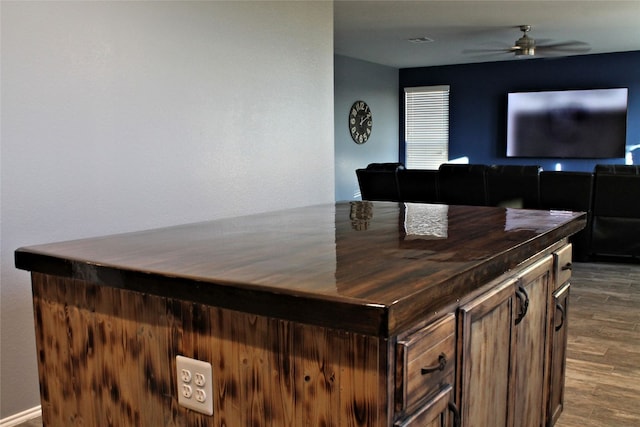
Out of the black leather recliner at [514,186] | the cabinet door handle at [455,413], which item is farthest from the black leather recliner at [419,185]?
the cabinet door handle at [455,413]

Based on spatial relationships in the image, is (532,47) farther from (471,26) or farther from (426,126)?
(426,126)

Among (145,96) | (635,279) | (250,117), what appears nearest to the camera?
(145,96)

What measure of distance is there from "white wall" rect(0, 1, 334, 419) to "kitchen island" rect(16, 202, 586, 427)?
1.15 meters

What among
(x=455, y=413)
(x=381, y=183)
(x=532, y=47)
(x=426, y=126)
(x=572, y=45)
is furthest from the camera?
(x=426, y=126)

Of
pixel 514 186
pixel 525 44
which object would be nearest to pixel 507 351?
pixel 514 186

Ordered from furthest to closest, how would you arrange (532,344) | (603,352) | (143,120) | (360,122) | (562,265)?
(360,122)
(603,352)
(143,120)
(562,265)
(532,344)

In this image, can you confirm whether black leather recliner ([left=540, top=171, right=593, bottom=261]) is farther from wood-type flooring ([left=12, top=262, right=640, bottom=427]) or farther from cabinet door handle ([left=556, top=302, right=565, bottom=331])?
cabinet door handle ([left=556, top=302, right=565, bottom=331])

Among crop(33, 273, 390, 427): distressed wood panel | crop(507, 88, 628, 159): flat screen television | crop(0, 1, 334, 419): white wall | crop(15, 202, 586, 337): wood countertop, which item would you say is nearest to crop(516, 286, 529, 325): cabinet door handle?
crop(15, 202, 586, 337): wood countertop

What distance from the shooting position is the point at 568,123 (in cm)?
900

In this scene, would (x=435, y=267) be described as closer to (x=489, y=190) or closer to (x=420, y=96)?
(x=489, y=190)

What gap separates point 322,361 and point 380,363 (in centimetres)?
10

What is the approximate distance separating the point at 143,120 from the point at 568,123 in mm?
7608

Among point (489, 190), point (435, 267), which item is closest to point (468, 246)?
point (435, 267)

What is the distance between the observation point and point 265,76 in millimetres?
3826
